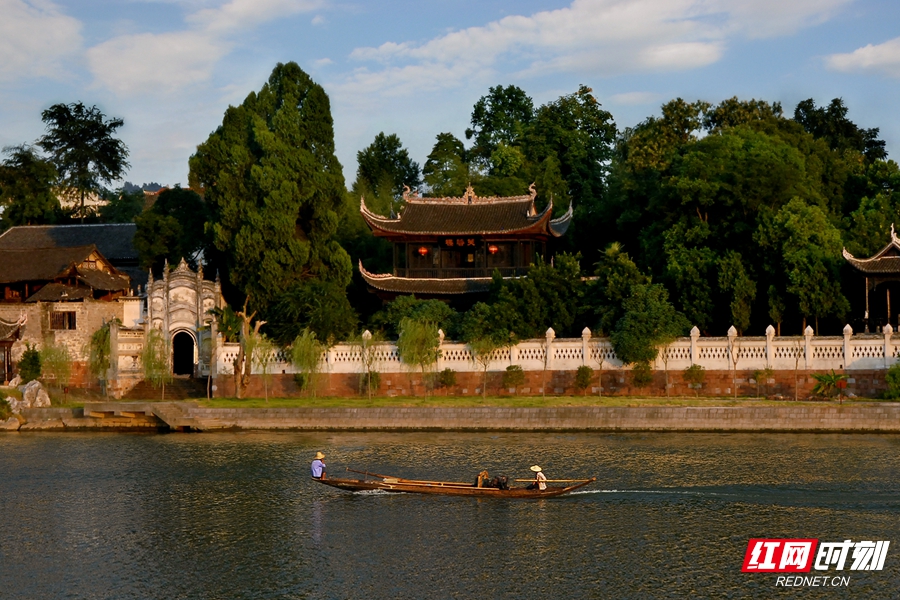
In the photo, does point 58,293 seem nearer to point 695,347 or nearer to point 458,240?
point 458,240

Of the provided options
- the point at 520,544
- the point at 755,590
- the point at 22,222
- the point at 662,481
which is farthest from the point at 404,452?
the point at 22,222

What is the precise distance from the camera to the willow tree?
4747 centimetres

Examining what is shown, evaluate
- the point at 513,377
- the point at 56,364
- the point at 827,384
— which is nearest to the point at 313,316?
the point at 513,377

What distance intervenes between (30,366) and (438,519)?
28487 mm

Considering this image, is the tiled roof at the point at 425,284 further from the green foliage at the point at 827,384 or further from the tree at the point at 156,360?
the green foliage at the point at 827,384

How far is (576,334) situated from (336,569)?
2473 cm

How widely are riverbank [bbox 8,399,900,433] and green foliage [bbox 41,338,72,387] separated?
5.21m

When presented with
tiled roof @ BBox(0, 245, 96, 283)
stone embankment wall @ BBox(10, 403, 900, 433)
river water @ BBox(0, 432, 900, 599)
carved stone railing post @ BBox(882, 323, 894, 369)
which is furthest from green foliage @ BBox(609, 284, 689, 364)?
tiled roof @ BBox(0, 245, 96, 283)

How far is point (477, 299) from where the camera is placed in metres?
49.8

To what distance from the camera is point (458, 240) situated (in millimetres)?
52000

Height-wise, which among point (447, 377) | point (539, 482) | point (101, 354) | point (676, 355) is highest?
point (101, 354)

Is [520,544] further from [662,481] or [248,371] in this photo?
[248,371]

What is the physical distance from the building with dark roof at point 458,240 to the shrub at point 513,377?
8320 millimetres

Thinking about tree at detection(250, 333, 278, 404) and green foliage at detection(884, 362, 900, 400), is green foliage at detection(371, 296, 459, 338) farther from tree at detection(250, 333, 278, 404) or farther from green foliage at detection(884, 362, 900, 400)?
green foliage at detection(884, 362, 900, 400)
